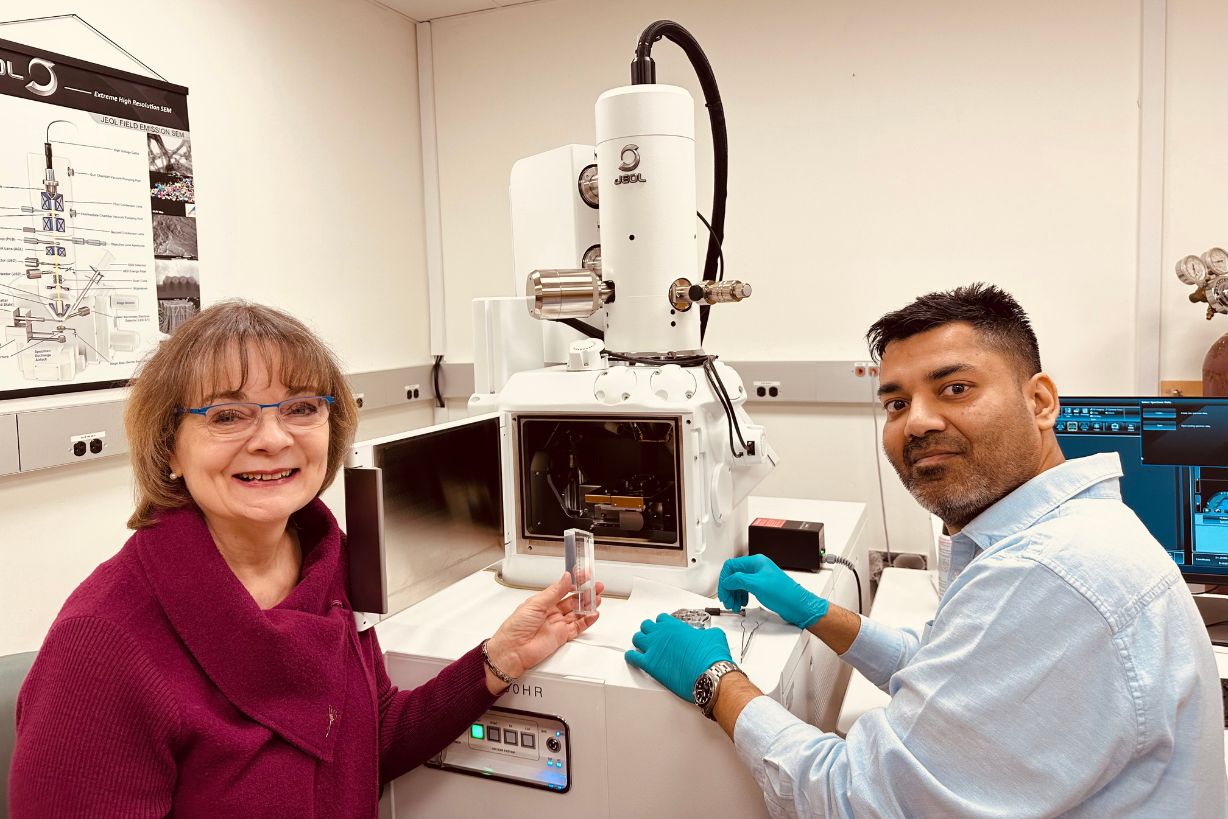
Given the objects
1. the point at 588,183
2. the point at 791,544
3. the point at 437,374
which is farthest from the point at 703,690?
the point at 437,374

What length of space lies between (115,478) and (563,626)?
1572 mm

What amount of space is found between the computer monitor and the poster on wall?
2291mm

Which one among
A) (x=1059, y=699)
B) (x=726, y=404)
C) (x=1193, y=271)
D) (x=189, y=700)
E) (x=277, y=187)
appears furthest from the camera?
(x=277, y=187)

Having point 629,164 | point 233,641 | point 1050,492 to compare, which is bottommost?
point 233,641

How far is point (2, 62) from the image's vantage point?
1847 millimetres

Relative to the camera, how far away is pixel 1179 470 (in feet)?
5.14

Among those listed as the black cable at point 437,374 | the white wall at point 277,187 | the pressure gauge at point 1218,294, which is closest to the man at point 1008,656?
the pressure gauge at point 1218,294

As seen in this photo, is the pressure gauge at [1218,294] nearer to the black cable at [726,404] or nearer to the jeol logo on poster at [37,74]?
the black cable at [726,404]

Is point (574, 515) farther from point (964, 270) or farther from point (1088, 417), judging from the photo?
point (964, 270)

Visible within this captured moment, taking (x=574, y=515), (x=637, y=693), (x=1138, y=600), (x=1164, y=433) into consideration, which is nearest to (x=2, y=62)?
(x=574, y=515)

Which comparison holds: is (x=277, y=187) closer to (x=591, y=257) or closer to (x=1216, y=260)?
(x=591, y=257)

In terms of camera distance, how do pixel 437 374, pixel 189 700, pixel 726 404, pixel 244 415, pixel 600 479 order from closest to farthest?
pixel 189 700
pixel 244 415
pixel 726 404
pixel 600 479
pixel 437 374

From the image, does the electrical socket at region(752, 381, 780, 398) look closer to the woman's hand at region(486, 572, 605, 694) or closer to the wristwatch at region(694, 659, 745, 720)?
the woman's hand at region(486, 572, 605, 694)

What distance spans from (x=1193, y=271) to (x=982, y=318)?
1586 mm
